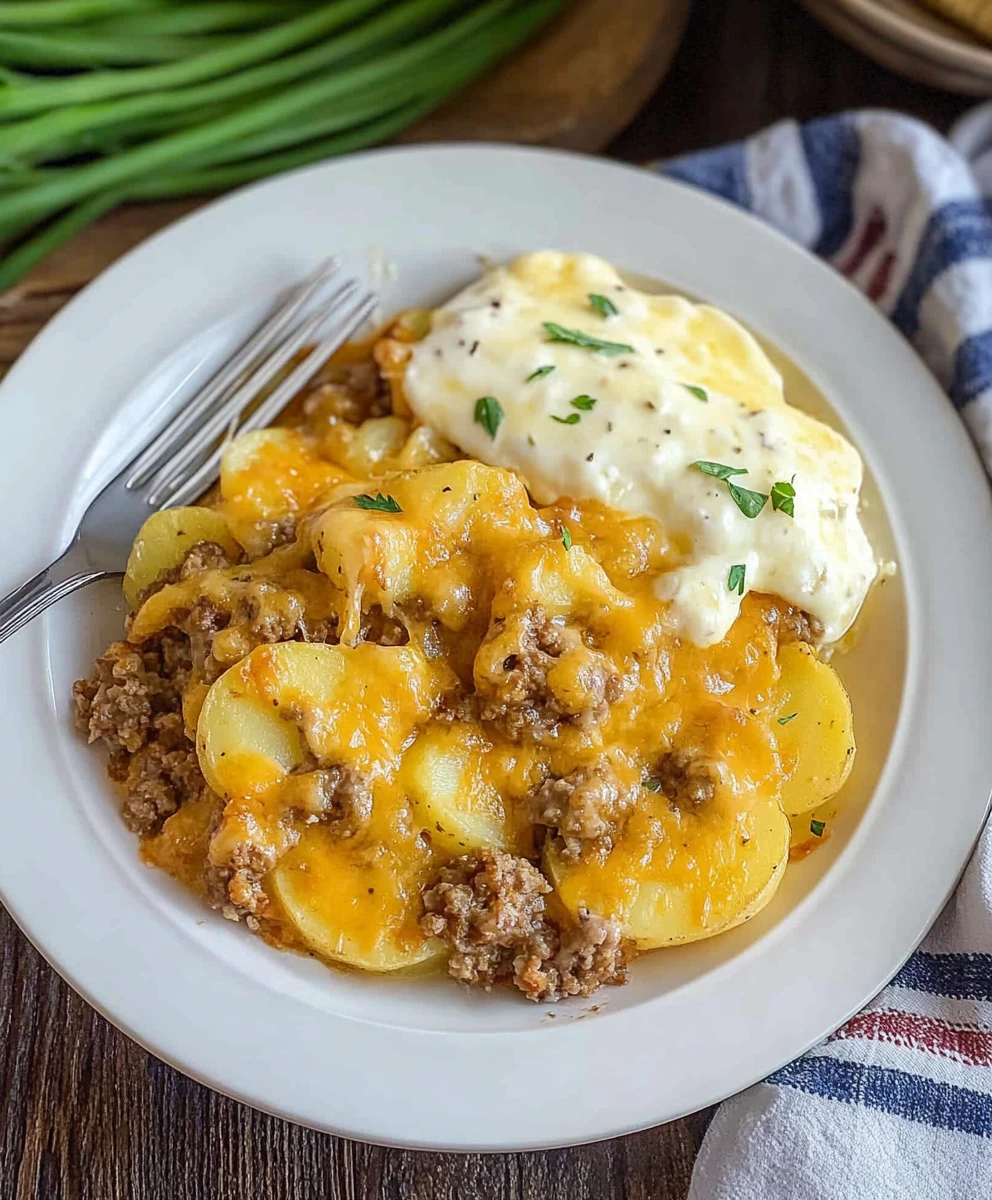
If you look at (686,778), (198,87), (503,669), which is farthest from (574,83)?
(686,778)

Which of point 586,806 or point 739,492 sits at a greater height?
point 739,492

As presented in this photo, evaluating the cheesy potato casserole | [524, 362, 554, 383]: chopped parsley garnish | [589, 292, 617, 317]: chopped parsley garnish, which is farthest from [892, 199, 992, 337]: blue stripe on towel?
[524, 362, 554, 383]: chopped parsley garnish

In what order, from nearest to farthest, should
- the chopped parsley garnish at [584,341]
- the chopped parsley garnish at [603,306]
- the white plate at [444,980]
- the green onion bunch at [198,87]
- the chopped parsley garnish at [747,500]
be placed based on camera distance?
the white plate at [444,980] < the chopped parsley garnish at [747,500] < the chopped parsley garnish at [584,341] < the chopped parsley garnish at [603,306] < the green onion bunch at [198,87]

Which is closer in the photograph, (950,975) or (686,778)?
(686,778)

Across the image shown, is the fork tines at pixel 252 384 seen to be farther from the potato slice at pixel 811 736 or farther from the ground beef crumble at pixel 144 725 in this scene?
the potato slice at pixel 811 736

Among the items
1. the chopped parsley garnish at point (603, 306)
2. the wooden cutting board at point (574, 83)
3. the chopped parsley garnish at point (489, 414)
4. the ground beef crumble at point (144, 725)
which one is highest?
the wooden cutting board at point (574, 83)

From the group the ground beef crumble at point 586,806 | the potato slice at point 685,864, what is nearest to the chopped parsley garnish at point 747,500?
the potato slice at point 685,864

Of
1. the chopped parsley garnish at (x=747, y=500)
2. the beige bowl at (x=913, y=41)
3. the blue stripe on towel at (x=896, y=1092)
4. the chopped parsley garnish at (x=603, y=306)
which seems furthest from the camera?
the beige bowl at (x=913, y=41)

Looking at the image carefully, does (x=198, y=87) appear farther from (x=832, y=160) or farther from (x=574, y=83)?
(x=832, y=160)

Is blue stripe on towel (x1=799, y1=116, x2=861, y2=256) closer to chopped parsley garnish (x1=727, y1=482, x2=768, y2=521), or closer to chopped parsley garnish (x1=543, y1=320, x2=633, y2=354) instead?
chopped parsley garnish (x1=543, y1=320, x2=633, y2=354)
